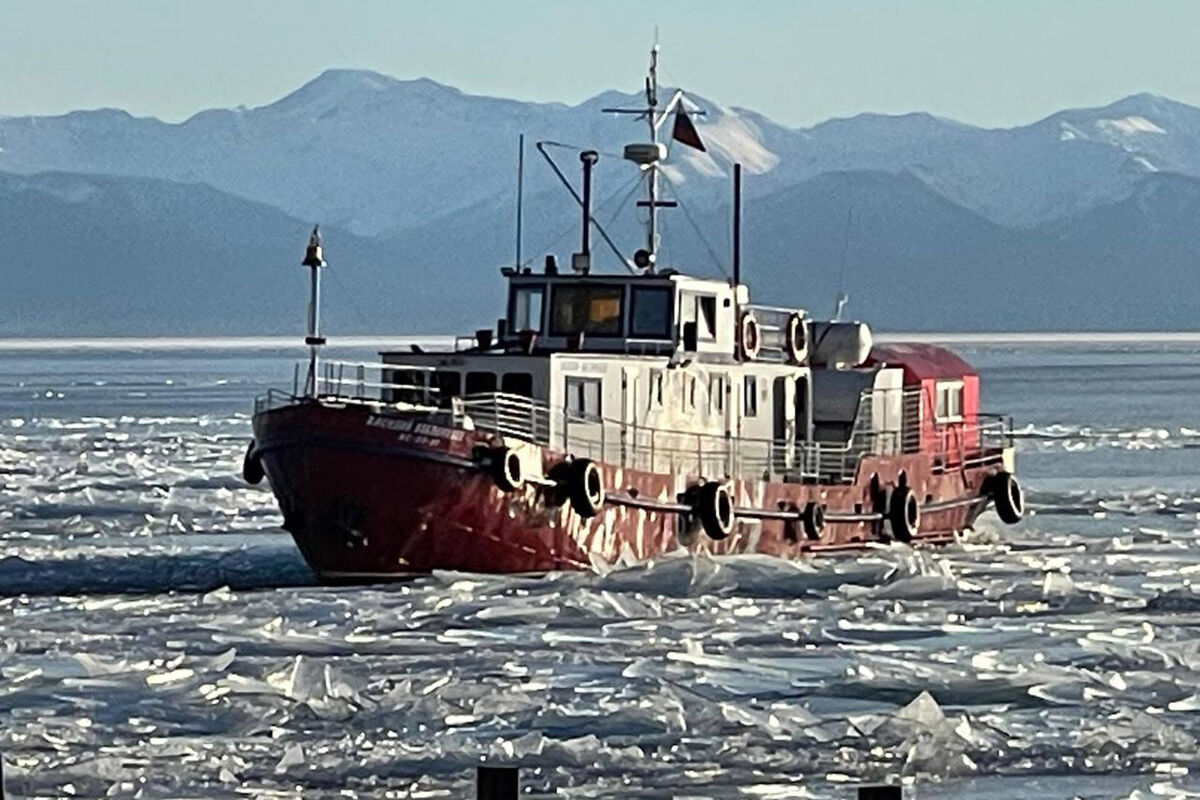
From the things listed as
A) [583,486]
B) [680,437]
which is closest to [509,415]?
[583,486]

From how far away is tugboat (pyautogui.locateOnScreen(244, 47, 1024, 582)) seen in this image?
31.3 meters

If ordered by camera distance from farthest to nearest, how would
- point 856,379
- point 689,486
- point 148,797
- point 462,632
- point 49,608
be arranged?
point 856,379
point 689,486
point 49,608
point 462,632
point 148,797

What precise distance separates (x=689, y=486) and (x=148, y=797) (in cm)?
1615

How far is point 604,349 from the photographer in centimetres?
3478

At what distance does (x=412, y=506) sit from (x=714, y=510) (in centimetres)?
446

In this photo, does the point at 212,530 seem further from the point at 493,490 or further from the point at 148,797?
the point at 148,797

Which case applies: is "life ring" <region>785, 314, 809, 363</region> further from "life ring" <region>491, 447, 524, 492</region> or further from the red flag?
"life ring" <region>491, 447, 524, 492</region>

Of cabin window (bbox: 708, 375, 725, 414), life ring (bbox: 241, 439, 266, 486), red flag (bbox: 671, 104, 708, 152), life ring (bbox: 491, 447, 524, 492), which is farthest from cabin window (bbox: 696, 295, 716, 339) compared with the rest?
life ring (bbox: 241, 439, 266, 486)

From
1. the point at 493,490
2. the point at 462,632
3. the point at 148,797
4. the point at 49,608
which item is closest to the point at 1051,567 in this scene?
the point at 493,490

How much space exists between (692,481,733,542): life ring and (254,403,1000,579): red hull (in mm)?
924

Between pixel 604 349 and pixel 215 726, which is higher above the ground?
pixel 604 349

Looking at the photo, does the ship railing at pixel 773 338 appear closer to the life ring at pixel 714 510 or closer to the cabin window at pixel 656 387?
the cabin window at pixel 656 387

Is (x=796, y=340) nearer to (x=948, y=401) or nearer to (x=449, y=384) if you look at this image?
(x=948, y=401)

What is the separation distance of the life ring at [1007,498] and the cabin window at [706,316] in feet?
25.4
